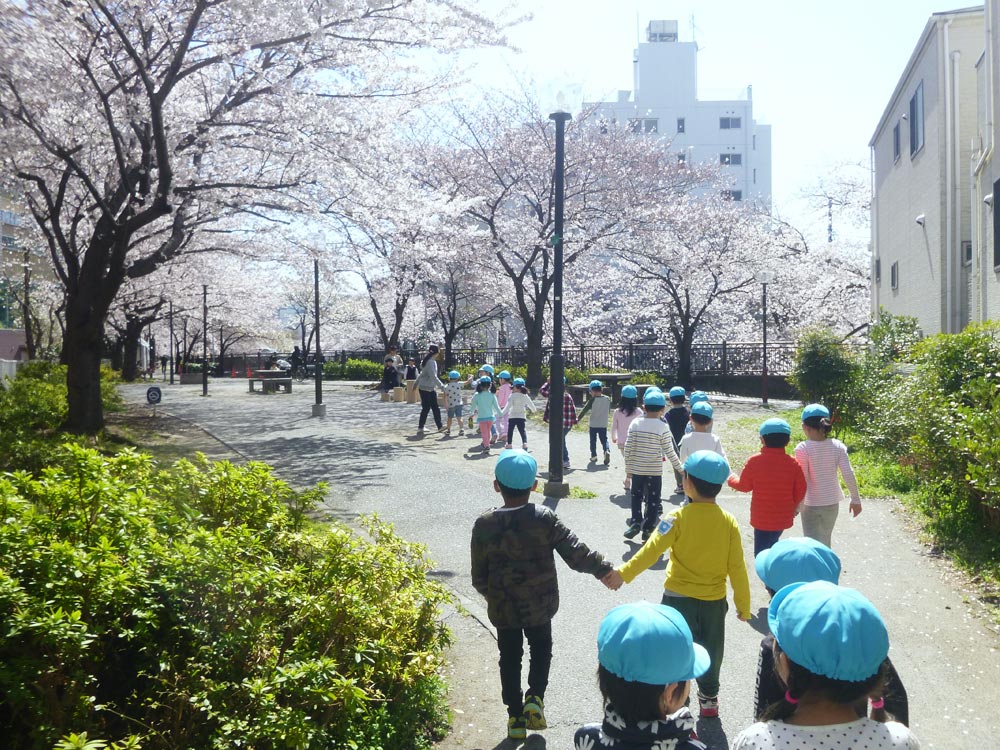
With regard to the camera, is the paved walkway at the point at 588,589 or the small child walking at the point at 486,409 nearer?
the paved walkway at the point at 588,589

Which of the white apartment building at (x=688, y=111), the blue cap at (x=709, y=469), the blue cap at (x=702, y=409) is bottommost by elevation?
the blue cap at (x=709, y=469)

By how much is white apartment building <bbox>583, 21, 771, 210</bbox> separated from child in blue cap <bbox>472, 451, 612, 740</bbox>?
218 ft

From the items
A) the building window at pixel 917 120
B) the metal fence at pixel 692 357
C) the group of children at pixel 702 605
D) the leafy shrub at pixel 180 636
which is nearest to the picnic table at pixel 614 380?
the metal fence at pixel 692 357

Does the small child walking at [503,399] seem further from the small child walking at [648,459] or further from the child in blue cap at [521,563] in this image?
the child in blue cap at [521,563]

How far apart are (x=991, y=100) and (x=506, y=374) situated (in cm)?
890

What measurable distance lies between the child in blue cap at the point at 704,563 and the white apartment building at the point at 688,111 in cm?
6601

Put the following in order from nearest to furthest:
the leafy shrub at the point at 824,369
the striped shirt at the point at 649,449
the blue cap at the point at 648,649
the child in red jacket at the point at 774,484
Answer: the blue cap at the point at 648,649 → the child in red jacket at the point at 774,484 → the striped shirt at the point at 649,449 → the leafy shrub at the point at 824,369

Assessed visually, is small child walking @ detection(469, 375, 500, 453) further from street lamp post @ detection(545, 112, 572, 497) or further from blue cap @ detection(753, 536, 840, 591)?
blue cap @ detection(753, 536, 840, 591)

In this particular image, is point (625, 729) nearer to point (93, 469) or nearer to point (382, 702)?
point (382, 702)

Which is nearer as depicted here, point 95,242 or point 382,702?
point 382,702

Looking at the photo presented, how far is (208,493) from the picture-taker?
492 centimetres

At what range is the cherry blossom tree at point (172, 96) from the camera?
36.1 ft

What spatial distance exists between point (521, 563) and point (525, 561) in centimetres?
2

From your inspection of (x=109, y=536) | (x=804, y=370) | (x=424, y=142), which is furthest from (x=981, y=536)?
(x=424, y=142)
